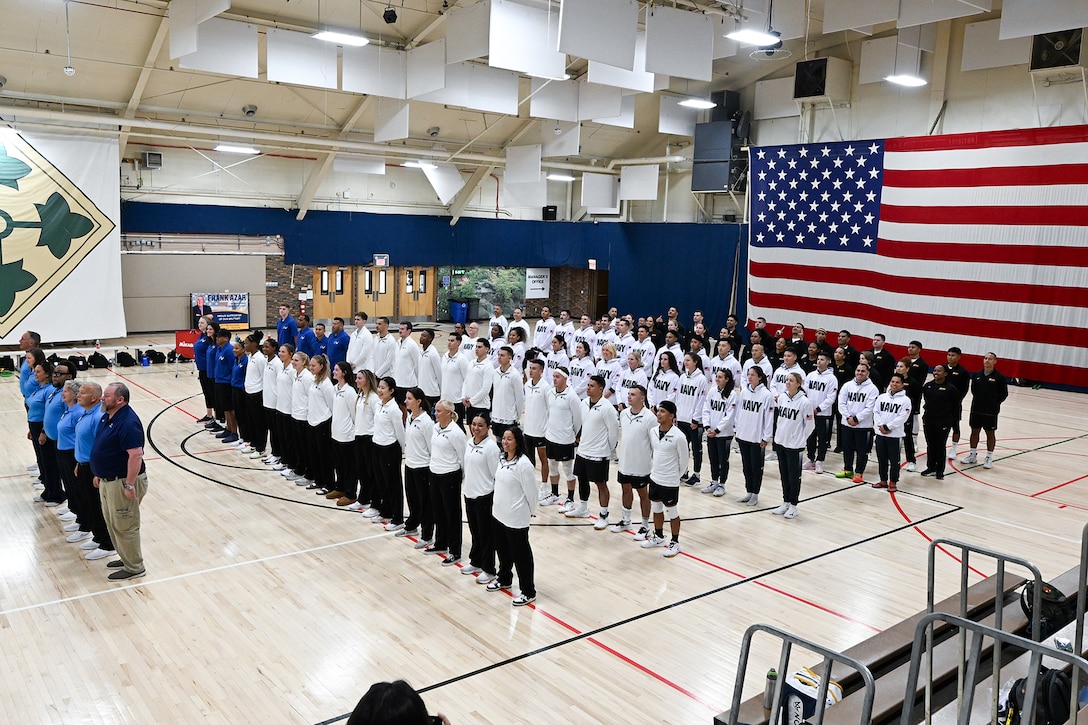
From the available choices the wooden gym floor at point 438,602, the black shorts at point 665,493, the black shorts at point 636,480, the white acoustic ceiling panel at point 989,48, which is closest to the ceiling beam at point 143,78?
the wooden gym floor at point 438,602

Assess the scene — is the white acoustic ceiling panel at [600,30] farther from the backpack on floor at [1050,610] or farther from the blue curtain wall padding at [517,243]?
the blue curtain wall padding at [517,243]

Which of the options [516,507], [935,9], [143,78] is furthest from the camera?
[143,78]

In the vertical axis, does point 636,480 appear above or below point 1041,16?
below

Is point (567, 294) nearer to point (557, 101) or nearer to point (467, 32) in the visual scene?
point (557, 101)

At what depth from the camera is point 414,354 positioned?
40.7 feet

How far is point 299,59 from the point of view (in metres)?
15.0

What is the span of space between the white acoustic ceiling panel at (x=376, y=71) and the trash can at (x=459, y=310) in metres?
11.2

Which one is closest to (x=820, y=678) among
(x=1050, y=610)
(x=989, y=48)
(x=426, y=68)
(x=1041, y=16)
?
(x=1050, y=610)

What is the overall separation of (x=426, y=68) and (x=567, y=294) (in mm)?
15478

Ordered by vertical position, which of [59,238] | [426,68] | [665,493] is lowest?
[665,493]

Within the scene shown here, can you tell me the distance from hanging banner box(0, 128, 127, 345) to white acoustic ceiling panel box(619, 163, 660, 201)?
15.0 metres

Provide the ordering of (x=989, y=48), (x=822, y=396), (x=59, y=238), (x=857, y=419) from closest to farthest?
(x=857, y=419), (x=822, y=396), (x=989, y=48), (x=59, y=238)

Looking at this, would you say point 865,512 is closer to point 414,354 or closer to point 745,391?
point 745,391

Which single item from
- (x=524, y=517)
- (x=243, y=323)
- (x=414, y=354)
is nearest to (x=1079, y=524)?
(x=524, y=517)
